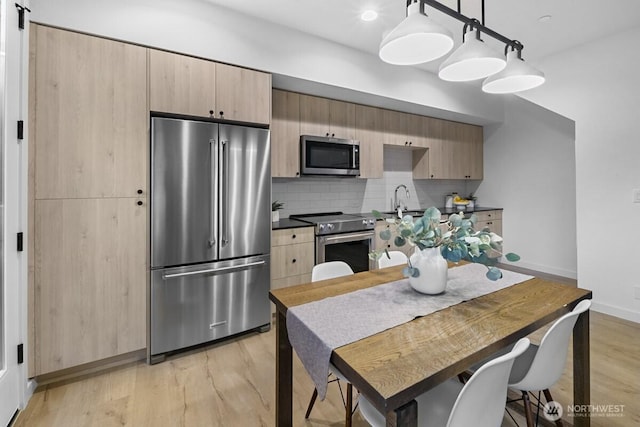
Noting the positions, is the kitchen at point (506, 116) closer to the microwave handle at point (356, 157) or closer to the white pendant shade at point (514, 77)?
the microwave handle at point (356, 157)

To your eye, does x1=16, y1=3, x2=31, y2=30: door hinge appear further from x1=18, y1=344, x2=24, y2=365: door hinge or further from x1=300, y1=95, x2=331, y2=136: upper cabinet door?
x1=300, y1=95, x2=331, y2=136: upper cabinet door

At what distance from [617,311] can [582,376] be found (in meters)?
2.17

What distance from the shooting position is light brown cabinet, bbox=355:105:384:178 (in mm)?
3750

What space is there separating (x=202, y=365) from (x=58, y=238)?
1307 mm

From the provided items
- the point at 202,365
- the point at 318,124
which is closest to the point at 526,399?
the point at 202,365

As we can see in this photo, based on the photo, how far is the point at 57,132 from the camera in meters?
1.95

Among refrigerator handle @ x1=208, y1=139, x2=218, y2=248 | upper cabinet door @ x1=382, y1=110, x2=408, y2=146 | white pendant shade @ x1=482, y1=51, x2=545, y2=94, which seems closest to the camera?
white pendant shade @ x1=482, y1=51, x2=545, y2=94

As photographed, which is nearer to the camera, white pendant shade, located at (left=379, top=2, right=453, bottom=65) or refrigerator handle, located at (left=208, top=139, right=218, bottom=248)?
white pendant shade, located at (left=379, top=2, right=453, bottom=65)

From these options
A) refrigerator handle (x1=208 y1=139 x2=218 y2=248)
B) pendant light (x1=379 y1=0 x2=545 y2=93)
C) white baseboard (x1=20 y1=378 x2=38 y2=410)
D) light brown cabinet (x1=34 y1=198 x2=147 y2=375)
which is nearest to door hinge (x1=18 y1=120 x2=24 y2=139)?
light brown cabinet (x1=34 y1=198 x2=147 y2=375)

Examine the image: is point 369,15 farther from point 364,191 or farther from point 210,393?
point 210,393

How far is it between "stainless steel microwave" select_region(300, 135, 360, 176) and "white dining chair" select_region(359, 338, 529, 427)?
252 cm

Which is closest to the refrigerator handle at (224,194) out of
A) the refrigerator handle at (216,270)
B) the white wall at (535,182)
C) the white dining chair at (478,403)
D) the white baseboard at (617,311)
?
the refrigerator handle at (216,270)

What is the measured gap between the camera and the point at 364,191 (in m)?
4.26

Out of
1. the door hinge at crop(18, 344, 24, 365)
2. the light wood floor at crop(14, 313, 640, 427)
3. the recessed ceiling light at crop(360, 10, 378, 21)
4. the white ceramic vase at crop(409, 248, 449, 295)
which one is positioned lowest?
the light wood floor at crop(14, 313, 640, 427)
